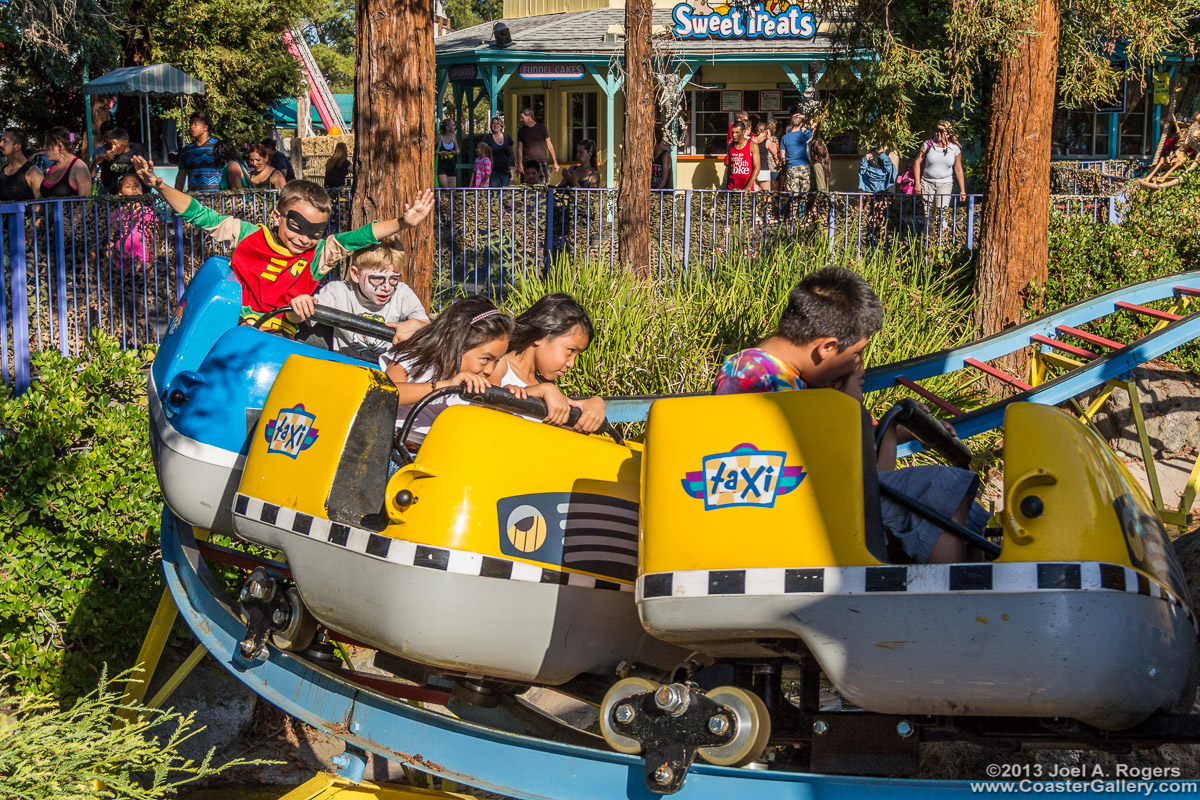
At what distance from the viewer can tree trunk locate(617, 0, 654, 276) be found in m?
9.54

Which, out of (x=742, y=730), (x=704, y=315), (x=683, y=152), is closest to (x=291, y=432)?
(x=742, y=730)

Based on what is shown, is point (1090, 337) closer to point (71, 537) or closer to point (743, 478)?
point (743, 478)

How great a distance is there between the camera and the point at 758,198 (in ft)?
34.9

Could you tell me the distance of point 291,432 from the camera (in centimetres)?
311

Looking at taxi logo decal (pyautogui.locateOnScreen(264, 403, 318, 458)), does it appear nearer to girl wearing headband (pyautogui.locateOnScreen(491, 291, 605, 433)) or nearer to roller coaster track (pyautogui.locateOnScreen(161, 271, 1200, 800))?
roller coaster track (pyautogui.locateOnScreen(161, 271, 1200, 800))

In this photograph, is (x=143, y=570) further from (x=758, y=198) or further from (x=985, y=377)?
(x=758, y=198)

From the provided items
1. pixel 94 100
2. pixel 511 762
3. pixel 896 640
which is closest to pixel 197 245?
pixel 511 762

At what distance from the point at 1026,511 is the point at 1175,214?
26.1 feet

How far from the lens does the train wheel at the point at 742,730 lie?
259 centimetres

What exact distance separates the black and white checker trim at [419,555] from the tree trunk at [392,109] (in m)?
3.39

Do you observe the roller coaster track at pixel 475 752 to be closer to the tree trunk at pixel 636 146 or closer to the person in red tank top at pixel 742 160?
the tree trunk at pixel 636 146

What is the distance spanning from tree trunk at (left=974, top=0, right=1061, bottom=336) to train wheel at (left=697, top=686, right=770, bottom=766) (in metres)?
6.49

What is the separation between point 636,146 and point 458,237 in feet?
6.53

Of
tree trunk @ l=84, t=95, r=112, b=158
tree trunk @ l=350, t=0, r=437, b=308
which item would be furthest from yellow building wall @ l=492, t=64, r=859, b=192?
tree trunk @ l=350, t=0, r=437, b=308
